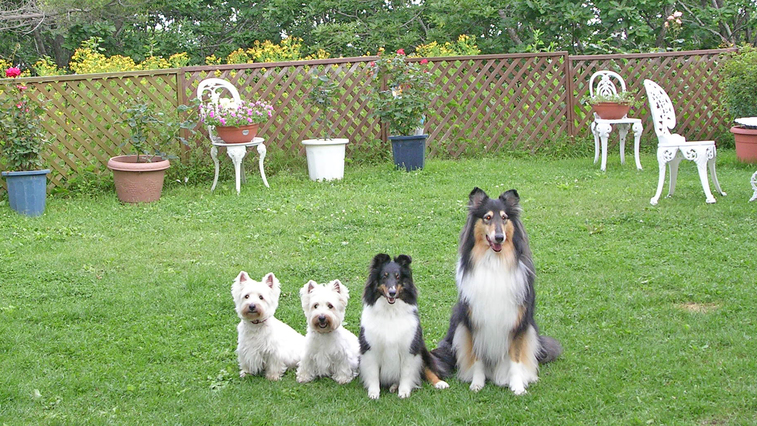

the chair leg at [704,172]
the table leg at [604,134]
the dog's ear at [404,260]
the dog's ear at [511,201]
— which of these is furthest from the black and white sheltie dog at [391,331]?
the table leg at [604,134]

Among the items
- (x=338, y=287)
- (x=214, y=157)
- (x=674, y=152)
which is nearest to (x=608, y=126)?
(x=674, y=152)

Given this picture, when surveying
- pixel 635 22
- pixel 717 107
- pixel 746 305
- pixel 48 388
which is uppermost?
pixel 635 22

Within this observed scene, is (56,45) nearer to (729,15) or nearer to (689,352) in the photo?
(729,15)

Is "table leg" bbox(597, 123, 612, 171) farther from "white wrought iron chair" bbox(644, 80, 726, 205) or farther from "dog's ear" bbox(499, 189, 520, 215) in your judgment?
"dog's ear" bbox(499, 189, 520, 215)

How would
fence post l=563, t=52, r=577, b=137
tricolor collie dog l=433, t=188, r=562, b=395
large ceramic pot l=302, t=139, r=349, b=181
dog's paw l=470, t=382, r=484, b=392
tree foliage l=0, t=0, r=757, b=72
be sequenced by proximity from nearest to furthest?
tricolor collie dog l=433, t=188, r=562, b=395 → dog's paw l=470, t=382, r=484, b=392 → large ceramic pot l=302, t=139, r=349, b=181 → fence post l=563, t=52, r=577, b=137 → tree foliage l=0, t=0, r=757, b=72

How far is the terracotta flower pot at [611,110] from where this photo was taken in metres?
8.68

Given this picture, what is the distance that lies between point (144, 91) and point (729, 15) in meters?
8.52

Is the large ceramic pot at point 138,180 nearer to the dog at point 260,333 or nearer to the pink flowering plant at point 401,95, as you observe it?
the pink flowering plant at point 401,95

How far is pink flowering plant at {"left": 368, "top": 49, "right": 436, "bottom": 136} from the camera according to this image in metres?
8.57

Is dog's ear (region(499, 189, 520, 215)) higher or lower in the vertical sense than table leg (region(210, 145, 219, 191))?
higher

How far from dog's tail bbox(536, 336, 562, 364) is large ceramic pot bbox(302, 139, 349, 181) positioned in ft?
16.2

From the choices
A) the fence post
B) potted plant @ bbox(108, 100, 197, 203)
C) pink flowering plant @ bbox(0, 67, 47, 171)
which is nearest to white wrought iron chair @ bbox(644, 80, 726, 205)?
the fence post

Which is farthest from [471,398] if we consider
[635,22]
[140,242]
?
[635,22]

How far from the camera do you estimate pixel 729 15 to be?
11.4 m
